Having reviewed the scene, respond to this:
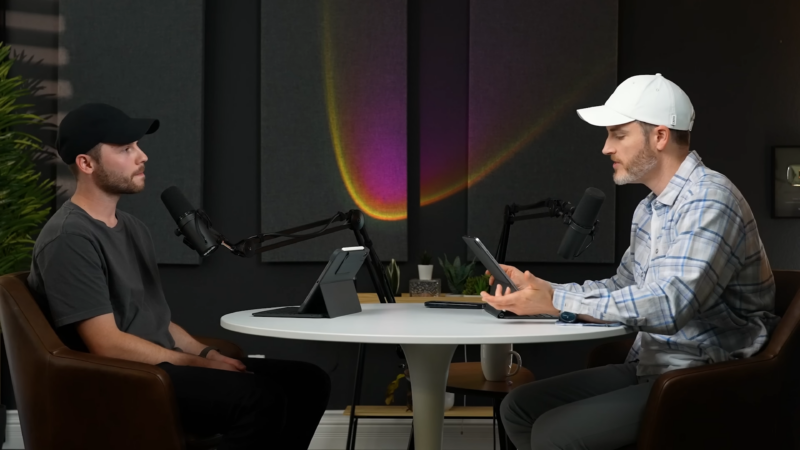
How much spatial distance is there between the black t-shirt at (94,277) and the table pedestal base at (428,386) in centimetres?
81

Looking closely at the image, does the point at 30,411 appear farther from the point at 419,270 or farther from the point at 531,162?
the point at 531,162

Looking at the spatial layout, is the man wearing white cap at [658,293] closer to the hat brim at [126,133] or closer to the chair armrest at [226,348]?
the chair armrest at [226,348]

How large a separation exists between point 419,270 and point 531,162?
81cm

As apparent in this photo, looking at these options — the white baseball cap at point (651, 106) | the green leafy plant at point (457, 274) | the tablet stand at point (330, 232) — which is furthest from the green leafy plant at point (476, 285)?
the white baseball cap at point (651, 106)

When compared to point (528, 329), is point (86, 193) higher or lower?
higher

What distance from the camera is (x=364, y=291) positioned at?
4008 millimetres

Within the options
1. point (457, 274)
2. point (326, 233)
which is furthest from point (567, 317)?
point (457, 274)

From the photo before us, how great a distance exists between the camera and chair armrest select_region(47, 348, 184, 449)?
1999 mm

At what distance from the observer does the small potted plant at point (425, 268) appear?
3.85 meters

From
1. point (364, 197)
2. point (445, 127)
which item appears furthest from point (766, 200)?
point (364, 197)

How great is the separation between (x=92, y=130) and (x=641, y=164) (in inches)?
66.6

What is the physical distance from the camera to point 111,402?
2027 millimetres

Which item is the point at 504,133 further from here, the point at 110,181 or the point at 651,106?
the point at 110,181

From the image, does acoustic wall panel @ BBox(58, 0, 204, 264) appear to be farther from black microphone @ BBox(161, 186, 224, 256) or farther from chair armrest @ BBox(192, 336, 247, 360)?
black microphone @ BBox(161, 186, 224, 256)
